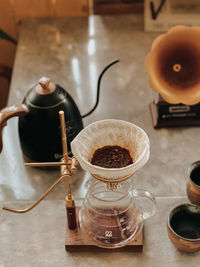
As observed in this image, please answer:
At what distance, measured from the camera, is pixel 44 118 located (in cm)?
110

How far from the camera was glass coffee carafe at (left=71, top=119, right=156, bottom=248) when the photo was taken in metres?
0.95

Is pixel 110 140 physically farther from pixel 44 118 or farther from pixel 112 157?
pixel 44 118

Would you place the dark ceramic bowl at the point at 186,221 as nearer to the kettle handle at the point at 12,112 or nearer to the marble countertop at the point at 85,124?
the marble countertop at the point at 85,124

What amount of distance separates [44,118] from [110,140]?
0.72 ft

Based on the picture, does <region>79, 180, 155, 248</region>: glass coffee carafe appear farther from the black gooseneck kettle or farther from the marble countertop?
the black gooseneck kettle

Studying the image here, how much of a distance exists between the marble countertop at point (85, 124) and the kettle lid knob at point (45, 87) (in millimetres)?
254

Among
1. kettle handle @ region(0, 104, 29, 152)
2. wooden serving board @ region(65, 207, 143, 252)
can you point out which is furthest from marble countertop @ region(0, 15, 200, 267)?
kettle handle @ region(0, 104, 29, 152)

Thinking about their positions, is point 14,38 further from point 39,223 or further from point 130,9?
point 39,223

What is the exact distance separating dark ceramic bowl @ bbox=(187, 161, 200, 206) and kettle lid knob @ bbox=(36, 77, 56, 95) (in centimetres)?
43

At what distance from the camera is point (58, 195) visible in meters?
1.16

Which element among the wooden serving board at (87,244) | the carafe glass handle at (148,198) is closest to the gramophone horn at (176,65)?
the carafe glass handle at (148,198)

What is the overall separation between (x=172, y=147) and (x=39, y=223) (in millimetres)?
481


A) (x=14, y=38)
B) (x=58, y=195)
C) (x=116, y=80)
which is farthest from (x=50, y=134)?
(x=14, y=38)

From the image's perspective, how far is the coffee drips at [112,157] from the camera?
3.08 feet
